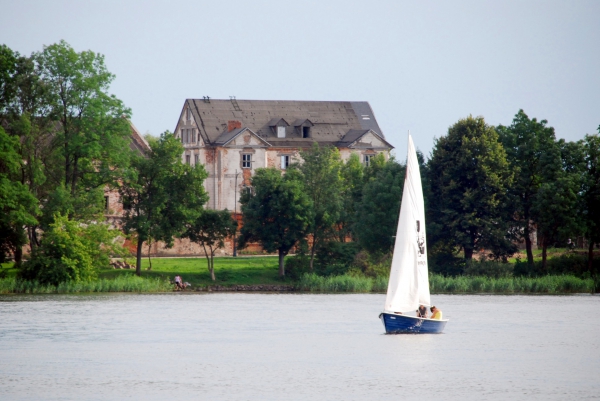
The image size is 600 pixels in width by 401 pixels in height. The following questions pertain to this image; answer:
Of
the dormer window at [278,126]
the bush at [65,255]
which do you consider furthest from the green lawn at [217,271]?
the dormer window at [278,126]

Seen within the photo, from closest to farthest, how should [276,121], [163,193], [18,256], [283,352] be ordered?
[283,352], [18,256], [163,193], [276,121]

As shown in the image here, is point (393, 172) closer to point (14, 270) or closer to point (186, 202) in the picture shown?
point (186, 202)

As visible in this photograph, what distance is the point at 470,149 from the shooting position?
8025cm

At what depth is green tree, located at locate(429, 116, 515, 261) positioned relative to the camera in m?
79.0

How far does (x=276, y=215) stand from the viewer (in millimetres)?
84250

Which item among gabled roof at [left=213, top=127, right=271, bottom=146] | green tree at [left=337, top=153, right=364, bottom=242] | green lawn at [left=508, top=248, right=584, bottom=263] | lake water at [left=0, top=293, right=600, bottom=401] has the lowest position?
lake water at [left=0, top=293, right=600, bottom=401]

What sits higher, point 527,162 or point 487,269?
point 527,162

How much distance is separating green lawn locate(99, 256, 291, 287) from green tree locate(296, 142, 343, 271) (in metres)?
Result: 3.78

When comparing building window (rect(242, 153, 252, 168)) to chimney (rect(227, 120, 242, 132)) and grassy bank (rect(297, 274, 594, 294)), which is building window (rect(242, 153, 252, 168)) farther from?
grassy bank (rect(297, 274, 594, 294))

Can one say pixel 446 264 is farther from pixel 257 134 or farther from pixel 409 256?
pixel 257 134

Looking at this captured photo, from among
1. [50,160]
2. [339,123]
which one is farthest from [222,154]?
[50,160]

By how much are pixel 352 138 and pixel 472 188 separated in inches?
1498

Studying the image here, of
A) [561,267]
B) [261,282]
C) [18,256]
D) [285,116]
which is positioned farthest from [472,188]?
[285,116]

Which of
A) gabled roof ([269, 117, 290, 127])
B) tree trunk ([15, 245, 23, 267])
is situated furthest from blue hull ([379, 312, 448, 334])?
gabled roof ([269, 117, 290, 127])
